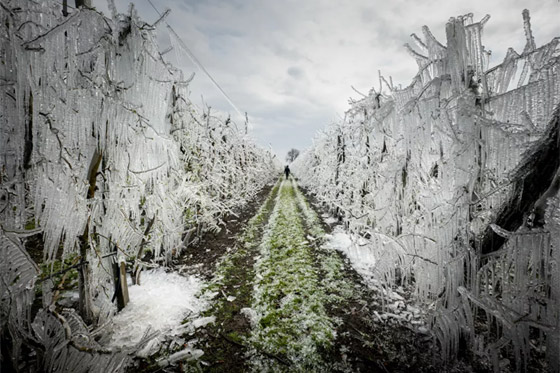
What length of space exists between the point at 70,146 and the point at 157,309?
281 cm

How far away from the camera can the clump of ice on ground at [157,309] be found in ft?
10.2

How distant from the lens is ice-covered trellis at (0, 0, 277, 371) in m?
1.84

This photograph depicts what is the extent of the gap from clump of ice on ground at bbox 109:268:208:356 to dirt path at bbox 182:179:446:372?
36 centimetres

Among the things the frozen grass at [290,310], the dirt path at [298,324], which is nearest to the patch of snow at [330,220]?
the frozen grass at [290,310]

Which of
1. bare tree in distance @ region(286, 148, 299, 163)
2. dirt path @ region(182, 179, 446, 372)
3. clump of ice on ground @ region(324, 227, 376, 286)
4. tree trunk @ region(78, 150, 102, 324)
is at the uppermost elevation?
bare tree in distance @ region(286, 148, 299, 163)

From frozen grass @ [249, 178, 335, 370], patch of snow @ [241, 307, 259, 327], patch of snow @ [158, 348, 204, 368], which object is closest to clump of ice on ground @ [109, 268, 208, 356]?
patch of snow @ [158, 348, 204, 368]

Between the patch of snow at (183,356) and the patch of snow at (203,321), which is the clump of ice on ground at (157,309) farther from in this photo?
the patch of snow at (183,356)

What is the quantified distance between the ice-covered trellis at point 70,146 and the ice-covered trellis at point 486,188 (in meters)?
3.32

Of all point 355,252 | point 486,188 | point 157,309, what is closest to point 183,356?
point 157,309

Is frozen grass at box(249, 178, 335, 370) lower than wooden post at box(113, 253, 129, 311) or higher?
lower

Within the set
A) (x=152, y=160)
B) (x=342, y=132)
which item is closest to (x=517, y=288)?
(x=152, y=160)

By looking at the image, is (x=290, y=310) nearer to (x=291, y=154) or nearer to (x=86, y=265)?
(x=86, y=265)

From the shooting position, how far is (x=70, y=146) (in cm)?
244

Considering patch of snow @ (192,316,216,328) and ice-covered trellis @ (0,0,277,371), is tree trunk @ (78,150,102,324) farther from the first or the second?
patch of snow @ (192,316,216,328)
